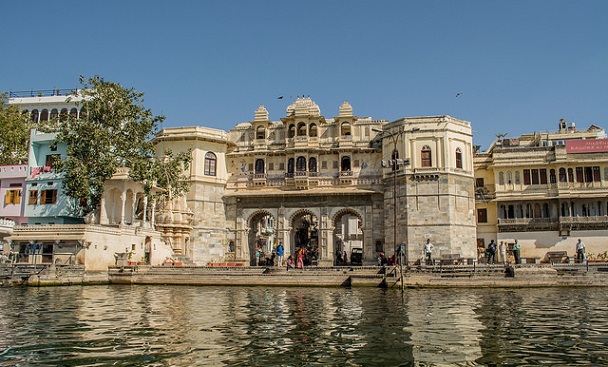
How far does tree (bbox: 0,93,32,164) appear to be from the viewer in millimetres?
39875

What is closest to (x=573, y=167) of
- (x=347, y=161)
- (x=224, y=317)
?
(x=347, y=161)

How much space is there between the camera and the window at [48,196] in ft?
122

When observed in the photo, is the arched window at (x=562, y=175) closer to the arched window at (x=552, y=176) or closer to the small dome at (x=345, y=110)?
the arched window at (x=552, y=176)

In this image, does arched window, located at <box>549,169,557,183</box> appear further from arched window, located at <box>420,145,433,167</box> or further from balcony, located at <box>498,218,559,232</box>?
arched window, located at <box>420,145,433,167</box>

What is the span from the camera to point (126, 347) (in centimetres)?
1034

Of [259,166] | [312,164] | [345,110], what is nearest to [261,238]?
[259,166]

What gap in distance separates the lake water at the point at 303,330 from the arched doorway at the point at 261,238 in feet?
67.0

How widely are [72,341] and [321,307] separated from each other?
823 centimetres

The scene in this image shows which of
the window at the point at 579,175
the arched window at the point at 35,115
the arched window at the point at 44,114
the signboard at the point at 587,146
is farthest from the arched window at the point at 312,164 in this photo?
the arched window at the point at 35,115

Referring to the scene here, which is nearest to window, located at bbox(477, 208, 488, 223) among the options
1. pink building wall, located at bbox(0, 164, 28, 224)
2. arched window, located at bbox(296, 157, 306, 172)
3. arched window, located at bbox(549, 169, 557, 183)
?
arched window, located at bbox(549, 169, 557, 183)

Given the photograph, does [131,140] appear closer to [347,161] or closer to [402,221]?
[347,161]

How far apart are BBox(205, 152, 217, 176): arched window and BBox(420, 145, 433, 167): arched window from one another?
15.4 meters

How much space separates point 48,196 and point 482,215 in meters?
31.2

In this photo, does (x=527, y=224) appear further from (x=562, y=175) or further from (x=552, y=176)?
(x=562, y=175)
